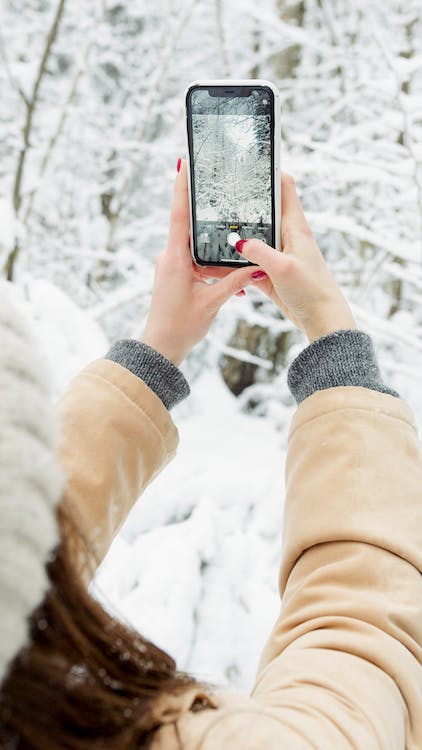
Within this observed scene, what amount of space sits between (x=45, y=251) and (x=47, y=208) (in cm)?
65

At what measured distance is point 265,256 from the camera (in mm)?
1238

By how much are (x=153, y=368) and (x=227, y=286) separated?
0.29 m

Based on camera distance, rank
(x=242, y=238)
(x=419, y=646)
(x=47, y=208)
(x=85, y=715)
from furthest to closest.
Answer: (x=47, y=208) < (x=242, y=238) < (x=419, y=646) < (x=85, y=715)

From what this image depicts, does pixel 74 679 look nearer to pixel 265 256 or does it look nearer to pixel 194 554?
pixel 265 256

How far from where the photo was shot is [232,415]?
16.6ft

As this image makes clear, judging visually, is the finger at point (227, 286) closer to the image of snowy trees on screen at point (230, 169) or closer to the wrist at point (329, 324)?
the image of snowy trees on screen at point (230, 169)

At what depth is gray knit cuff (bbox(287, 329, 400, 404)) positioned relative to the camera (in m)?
1.07

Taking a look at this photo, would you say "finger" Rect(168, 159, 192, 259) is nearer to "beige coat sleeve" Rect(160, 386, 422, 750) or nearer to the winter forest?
"beige coat sleeve" Rect(160, 386, 422, 750)

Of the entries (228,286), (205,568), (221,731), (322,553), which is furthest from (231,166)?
(205,568)

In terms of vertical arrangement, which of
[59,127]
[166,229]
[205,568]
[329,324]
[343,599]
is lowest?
[205,568]

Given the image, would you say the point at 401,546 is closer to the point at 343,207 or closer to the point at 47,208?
the point at 343,207

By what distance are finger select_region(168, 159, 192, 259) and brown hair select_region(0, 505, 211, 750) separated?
0.95 metres

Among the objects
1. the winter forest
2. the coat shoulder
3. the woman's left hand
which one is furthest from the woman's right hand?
the coat shoulder

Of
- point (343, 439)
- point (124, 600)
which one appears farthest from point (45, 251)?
point (343, 439)
